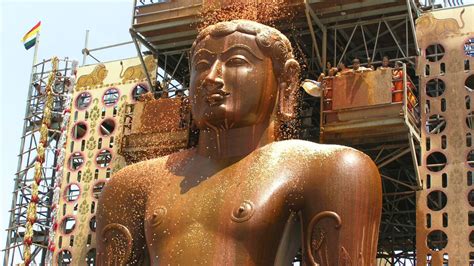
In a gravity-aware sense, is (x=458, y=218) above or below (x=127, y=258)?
above

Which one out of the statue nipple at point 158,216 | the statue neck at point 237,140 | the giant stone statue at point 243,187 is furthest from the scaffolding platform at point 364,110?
the statue nipple at point 158,216

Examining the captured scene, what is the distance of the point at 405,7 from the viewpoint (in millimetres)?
19062

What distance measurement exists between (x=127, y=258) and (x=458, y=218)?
42.1ft

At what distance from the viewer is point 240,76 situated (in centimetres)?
588

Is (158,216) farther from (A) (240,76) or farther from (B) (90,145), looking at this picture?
(B) (90,145)

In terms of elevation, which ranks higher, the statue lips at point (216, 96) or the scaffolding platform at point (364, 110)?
the scaffolding platform at point (364, 110)

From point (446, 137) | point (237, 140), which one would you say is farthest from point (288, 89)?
point (446, 137)

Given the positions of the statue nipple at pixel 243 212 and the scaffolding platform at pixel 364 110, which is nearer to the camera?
the statue nipple at pixel 243 212

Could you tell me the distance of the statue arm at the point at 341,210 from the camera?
539 cm

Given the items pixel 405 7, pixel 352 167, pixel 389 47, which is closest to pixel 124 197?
pixel 352 167

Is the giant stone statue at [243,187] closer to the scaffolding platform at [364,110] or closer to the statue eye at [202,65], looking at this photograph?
the statue eye at [202,65]

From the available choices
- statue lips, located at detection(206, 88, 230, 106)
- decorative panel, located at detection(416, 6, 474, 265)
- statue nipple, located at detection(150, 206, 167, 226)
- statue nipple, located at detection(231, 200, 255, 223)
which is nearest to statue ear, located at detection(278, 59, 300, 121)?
statue lips, located at detection(206, 88, 230, 106)

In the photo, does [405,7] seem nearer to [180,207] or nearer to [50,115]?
[50,115]

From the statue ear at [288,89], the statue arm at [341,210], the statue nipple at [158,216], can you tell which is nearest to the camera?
the statue arm at [341,210]
